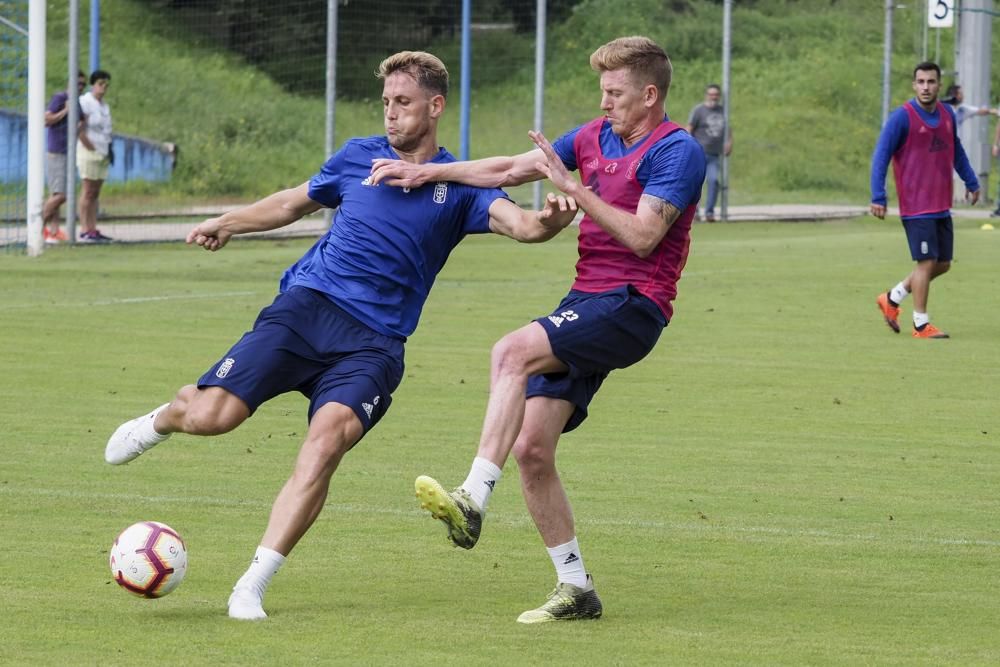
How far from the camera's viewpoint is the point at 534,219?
6.59 metres

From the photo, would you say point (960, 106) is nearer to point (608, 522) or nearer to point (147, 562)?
point (608, 522)

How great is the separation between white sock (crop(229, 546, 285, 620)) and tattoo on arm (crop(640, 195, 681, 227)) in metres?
1.76

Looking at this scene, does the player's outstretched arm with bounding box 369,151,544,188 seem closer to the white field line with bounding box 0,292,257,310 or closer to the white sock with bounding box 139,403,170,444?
the white sock with bounding box 139,403,170,444

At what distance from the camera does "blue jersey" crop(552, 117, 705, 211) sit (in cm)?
644

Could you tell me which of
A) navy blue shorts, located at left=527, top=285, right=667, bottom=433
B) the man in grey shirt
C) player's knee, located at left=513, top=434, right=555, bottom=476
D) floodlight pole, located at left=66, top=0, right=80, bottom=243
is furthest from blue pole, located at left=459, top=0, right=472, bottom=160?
player's knee, located at left=513, top=434, right=555, bottom=476

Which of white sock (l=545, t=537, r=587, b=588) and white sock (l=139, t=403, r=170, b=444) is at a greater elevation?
white sock (l=139, t=403, r=170, b=444)

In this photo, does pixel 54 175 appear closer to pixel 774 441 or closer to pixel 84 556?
pixel 774 441

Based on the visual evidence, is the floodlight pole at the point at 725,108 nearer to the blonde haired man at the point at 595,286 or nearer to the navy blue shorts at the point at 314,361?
the blonde haired man at the point at 595,286

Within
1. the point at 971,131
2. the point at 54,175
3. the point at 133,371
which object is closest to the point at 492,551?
the point at 133,371

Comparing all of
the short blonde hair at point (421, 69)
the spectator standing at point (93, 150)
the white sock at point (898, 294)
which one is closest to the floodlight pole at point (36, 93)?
the spectator standing at point (93, 150)

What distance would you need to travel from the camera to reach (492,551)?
7.50 meters

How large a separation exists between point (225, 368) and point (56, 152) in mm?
16470

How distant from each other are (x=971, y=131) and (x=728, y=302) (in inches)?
692

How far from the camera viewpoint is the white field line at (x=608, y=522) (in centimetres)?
778
